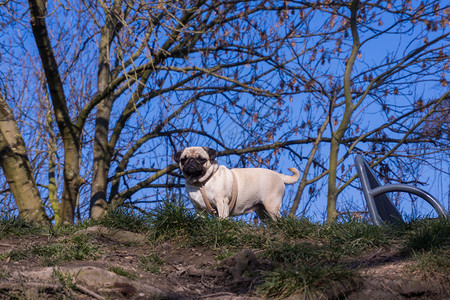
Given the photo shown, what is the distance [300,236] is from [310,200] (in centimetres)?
527

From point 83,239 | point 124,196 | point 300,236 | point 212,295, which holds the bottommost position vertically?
point 212,295

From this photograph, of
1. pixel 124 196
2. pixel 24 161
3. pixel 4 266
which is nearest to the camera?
pixel 4 266

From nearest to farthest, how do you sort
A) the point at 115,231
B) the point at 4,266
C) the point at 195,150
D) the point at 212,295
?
the point at 212,295 < the point at 4,266 < the point at 115,231 < the point at 195,150

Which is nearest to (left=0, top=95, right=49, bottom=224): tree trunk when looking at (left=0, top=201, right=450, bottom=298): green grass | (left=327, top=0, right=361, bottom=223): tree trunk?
(left=0, top=201, right=450, bottom=298): green grass

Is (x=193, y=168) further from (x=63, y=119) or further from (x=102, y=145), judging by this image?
(x=102, y=145)

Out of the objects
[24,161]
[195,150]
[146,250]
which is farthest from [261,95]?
[146,250]

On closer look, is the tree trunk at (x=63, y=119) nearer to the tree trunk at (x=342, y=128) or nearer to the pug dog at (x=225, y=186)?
the pug dog at (x=225, y=186)

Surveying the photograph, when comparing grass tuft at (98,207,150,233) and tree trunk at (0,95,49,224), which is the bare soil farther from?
tree trunk at (0,95,49,224)

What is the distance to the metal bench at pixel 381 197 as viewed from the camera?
6.68 meters

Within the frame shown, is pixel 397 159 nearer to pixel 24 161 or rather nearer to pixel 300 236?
pixel 300 236

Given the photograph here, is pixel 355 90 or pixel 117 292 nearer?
pixel 117 292

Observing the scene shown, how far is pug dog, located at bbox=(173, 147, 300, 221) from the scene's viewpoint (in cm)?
707

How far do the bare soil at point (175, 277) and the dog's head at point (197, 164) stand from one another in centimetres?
138

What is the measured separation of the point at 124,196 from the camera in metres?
12.7
